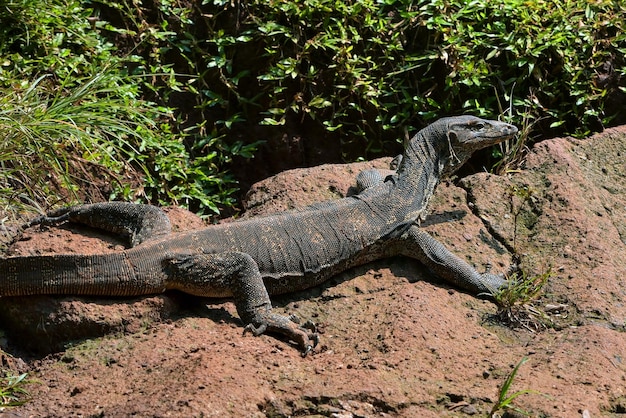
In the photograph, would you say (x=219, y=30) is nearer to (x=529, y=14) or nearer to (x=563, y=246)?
(x=529, y=14)

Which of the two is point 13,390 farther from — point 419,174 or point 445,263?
point 419,174

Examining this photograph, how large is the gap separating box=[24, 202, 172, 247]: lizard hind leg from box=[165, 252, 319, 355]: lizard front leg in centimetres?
71

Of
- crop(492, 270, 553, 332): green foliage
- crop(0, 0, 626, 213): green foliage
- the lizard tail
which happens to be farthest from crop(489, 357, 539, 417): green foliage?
crop(0, 0, 626, 213): green foliage

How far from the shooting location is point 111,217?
285 inches

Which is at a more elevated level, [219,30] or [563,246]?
[219,30]

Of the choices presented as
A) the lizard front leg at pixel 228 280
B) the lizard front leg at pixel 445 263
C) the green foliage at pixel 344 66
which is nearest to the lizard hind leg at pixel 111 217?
the lizard front leg at pixel 228 280

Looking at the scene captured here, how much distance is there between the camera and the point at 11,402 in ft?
18.7

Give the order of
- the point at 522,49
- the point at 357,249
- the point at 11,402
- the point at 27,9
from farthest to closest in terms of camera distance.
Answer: the point at 522,49 < the point at 27,9 < the point at 357,249 < the point at 11,402

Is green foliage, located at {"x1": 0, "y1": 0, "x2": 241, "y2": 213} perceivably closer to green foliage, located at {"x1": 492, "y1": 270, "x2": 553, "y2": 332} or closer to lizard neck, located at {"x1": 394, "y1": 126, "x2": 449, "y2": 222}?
lizard neck, located at {"x1": 394, "y1": 126, "x2": 449, "y2": 222}

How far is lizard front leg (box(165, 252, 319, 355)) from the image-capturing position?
21.3 feet

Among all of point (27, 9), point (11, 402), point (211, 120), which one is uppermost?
point (27, 9)

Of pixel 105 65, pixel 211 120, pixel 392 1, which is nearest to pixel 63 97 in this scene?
pixel 105 65

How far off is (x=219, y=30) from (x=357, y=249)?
385cm

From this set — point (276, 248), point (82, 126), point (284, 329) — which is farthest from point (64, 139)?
point (284, 329)
